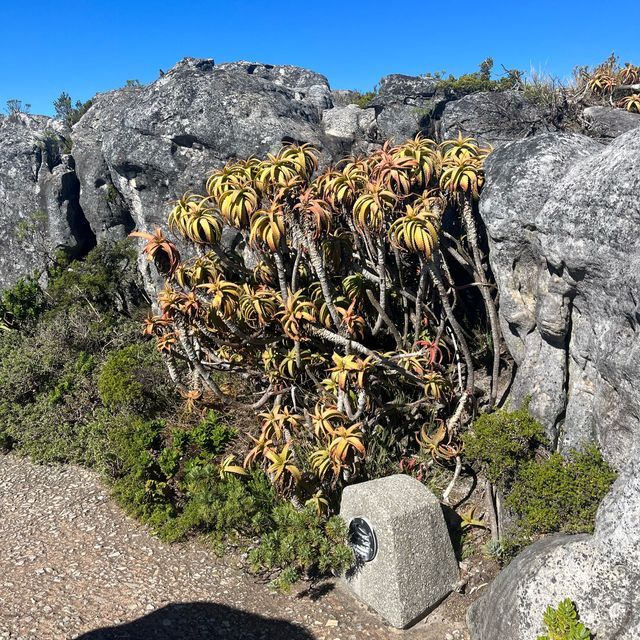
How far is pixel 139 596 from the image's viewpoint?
402cm

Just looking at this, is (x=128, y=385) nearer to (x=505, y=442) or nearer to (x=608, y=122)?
(x=505, y=442)

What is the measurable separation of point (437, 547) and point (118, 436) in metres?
Result: 3.21

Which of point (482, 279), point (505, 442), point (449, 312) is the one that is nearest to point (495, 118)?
point (482, 279)

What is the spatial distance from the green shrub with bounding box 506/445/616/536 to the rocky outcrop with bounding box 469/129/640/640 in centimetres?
18

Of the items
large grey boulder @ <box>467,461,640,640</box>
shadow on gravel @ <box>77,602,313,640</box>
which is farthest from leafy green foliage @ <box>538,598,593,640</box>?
shadow on gravel @ <box>77,602,313,640</box>

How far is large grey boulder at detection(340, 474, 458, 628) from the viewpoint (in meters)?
3.76

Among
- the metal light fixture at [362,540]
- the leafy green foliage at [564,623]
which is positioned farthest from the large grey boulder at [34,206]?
the leafy green foliage at [564,623]

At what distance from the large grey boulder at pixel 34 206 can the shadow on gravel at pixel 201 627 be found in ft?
27.0

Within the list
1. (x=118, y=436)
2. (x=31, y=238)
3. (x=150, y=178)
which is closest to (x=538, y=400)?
(x=118, y=436)

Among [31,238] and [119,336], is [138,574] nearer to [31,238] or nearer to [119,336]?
Answer: [119,336]

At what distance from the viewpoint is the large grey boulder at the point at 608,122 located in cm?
610

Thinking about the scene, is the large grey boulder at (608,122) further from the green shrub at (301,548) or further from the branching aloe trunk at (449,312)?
the green shrub at (301,548)

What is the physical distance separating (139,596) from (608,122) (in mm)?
6526

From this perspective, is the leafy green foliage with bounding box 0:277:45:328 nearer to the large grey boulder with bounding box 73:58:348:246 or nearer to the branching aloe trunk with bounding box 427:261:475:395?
the large grey boulder with bounding box 73:58:348:246
